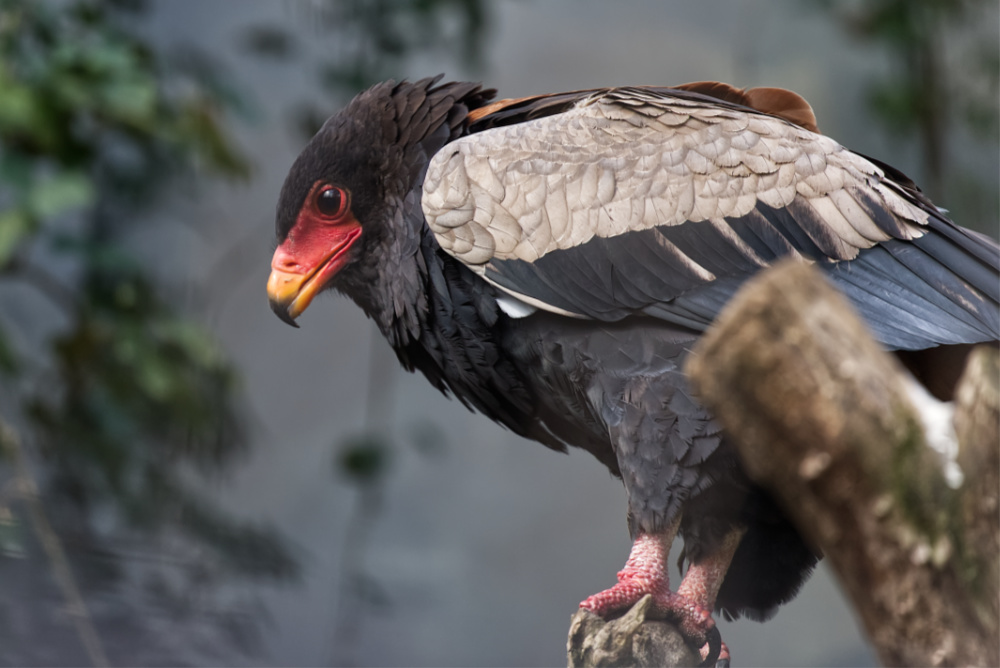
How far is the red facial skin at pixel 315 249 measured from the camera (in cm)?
168

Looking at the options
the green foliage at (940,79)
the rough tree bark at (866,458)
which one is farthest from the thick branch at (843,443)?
the green foliage at (940,79)

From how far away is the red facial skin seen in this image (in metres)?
1.68

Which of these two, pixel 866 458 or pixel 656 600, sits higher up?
pixel 866 458

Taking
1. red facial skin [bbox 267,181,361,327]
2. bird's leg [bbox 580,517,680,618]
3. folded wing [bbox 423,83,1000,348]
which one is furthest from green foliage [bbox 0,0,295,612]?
bird's leg [bbox 580,517,680,618]

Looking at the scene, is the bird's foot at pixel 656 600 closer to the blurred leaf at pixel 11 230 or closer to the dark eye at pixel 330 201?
the dark eye at pixel 330 201

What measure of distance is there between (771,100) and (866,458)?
119 centimetres

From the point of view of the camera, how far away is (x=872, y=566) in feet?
2.36

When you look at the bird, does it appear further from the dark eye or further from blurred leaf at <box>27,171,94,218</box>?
blurred leaf at <box>27,171,94,218</box>

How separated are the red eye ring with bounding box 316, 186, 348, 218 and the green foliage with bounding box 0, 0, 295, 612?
121 cm

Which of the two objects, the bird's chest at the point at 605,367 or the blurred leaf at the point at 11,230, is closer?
the bird's chest at the point at 605,367

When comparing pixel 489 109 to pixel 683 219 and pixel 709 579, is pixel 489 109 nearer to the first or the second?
pixel 683 219

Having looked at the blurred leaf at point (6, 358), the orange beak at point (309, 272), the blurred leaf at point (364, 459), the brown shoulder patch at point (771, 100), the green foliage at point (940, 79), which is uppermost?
the green foliage at point (940, 79)

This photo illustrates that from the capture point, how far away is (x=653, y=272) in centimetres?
146

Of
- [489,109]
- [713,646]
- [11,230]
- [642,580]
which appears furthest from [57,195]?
[713,646]
